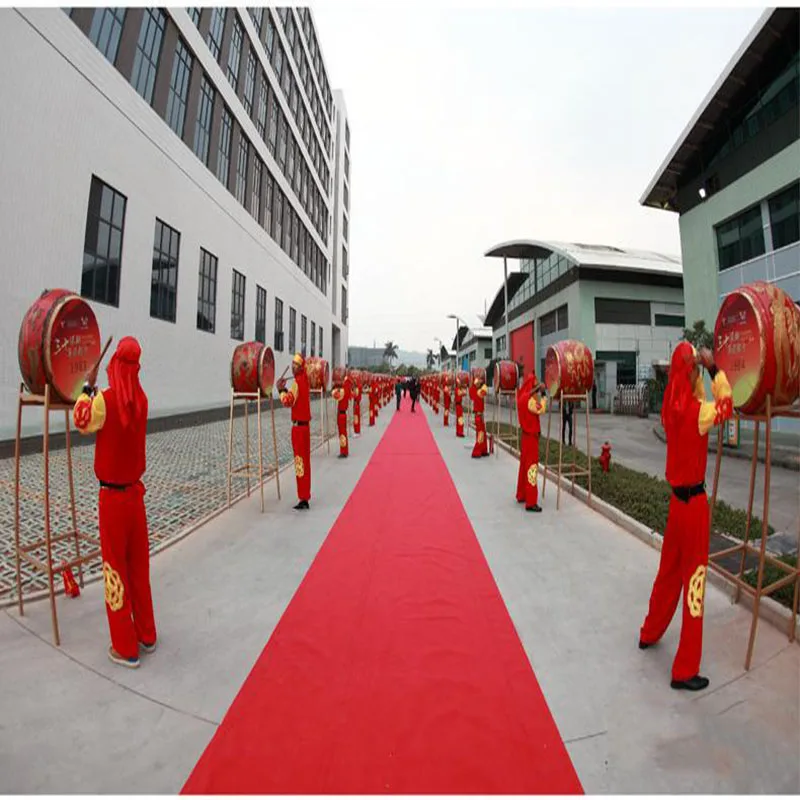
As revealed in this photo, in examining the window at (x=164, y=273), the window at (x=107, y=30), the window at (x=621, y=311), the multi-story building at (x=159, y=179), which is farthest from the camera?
the window at (x=621, y=311)

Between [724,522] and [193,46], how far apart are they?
70.3 feet

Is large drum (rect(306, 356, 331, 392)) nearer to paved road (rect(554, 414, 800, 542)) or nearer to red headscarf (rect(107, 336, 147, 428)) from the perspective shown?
paved road (rect(554, 414, 800, 542))

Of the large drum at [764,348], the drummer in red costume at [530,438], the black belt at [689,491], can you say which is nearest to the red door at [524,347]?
the drummer in red costume at [530,438]

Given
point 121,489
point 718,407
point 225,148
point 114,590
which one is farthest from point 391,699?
point 225,148

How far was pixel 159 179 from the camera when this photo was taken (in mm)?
13703

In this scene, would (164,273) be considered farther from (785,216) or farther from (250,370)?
(785,216)

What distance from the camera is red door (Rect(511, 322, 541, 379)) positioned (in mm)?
30936

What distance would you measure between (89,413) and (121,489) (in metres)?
0.51

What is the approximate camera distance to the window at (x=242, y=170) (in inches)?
789

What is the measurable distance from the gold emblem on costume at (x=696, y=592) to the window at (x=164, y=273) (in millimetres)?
15339

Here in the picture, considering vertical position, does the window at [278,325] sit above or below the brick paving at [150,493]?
above

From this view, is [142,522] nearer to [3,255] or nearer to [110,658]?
[110,658]

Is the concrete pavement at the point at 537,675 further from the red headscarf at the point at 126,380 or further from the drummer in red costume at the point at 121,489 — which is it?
the red headscarf at the point at 126,380

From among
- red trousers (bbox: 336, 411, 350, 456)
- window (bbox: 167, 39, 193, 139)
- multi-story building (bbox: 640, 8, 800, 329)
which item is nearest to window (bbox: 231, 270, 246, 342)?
window (bbox: 167, 39, 193, 139)
